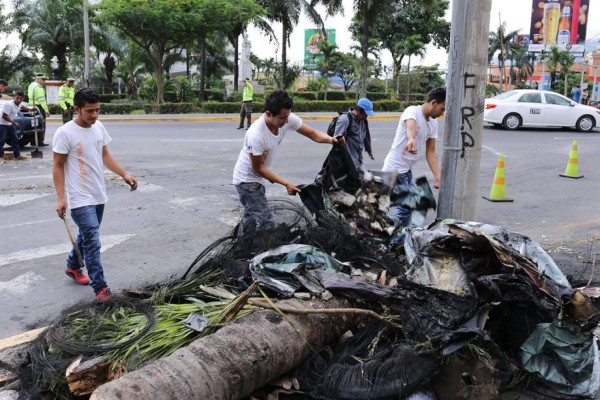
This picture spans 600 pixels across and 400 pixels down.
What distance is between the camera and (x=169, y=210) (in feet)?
28.0

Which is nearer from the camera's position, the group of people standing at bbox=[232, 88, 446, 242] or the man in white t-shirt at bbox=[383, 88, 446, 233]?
the group of people standing at bbox=[232, 88, 446, 242]

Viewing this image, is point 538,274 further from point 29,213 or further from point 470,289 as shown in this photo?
point 29,213

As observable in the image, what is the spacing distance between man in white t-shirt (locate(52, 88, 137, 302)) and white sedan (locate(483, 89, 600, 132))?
18.0m

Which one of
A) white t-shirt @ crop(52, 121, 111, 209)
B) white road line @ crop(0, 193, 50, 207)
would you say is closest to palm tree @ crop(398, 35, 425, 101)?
white road line @ crop(0, 193, 50, 207)

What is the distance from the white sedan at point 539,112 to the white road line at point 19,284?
1791 centimetres

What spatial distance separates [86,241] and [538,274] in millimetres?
3485

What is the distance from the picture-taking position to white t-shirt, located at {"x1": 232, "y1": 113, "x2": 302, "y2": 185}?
17.5 feet

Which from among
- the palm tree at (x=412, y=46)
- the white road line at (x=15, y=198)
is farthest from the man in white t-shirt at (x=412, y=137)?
the palm tree at (x=412, y=46)

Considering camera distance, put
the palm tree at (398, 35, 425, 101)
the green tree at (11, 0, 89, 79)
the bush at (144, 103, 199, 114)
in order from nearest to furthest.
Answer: the bush at (144, 103, 199, 114)
the green tree at (11, 0, 89, 79)
the palm tree at (398, 35, 425, 101)

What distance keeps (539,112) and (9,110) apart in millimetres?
16522

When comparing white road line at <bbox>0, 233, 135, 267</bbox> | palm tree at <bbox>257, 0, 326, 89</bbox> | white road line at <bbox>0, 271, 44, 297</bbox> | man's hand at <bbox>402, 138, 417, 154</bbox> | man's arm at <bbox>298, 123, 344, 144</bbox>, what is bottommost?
white road line at <bbox>0, 271, 44, 297</bbox>

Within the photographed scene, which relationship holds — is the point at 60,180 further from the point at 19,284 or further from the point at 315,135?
the point at 315,135

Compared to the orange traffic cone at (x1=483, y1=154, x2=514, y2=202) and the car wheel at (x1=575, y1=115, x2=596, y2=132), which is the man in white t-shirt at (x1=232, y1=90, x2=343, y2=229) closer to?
the orange traffic cone at (x1=483, y1=154, x2=514, y2=202)

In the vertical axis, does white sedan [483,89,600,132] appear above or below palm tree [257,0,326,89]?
below
